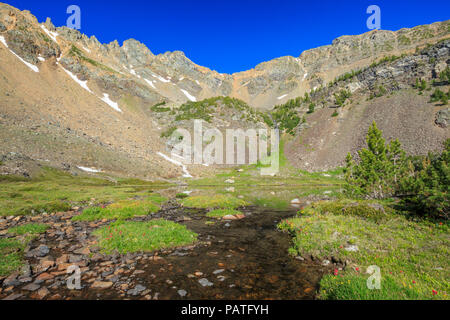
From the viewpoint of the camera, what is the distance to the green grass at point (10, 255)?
9.55 m

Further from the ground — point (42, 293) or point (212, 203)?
point (42, 293)

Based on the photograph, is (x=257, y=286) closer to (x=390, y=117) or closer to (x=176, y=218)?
(x=176, y=218)

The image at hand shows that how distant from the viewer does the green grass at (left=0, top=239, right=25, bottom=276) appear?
9555 mm

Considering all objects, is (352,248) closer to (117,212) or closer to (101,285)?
(101,285)

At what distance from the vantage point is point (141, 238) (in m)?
13.5

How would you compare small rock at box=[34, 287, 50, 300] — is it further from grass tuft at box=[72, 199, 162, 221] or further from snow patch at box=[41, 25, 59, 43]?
snow patch at box=[41, 25, 59, 43]

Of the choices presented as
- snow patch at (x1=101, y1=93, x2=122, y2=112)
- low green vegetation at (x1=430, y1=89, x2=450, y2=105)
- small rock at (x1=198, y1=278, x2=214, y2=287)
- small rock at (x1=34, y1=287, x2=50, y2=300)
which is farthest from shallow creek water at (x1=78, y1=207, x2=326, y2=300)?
snow patch at (x1=101, y1=93, x2=122, y2=112)

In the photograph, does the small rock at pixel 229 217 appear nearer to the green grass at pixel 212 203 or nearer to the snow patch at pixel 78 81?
the green grass at pixel 212 203

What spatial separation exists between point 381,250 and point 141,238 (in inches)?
541

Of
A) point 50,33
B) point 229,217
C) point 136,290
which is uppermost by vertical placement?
point 50,33

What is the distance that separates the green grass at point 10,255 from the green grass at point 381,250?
13.4 m

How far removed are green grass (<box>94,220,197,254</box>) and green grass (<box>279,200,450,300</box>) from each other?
24.6 feet

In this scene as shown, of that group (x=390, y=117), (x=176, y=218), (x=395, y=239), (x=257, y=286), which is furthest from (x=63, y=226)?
(x=390, y=117)

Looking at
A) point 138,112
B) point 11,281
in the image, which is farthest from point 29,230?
point 138,112
